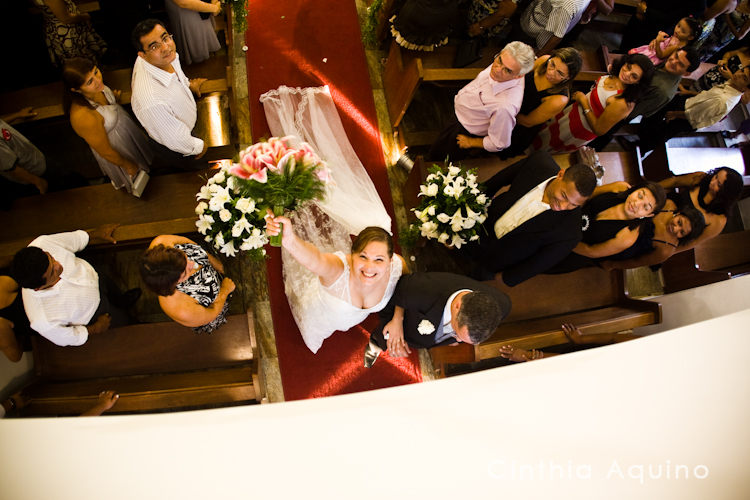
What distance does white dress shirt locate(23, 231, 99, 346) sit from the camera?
253 centimetres

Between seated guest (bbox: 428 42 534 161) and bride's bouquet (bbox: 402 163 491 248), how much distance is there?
0.51 metres

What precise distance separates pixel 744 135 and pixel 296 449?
6.65 meters

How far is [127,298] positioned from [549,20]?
5074 millimetres

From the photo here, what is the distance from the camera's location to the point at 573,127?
147 inches

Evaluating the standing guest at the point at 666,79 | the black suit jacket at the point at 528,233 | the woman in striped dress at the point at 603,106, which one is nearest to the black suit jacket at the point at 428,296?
the black suit jacket at the point at 528,233

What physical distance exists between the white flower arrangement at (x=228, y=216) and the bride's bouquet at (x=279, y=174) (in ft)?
0.82

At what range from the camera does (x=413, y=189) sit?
3912 millimetres

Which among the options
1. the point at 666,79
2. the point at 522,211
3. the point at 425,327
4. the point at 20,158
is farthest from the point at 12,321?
the point at 666,79

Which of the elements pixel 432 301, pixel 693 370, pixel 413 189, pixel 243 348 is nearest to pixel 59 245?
pixel 243 348

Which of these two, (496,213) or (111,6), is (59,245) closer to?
(111,6)

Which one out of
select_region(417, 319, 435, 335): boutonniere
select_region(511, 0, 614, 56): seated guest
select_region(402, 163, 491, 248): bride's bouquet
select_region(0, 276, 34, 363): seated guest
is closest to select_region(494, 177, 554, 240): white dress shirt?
select_region(402, 163, 491, 248): bride's bouquet

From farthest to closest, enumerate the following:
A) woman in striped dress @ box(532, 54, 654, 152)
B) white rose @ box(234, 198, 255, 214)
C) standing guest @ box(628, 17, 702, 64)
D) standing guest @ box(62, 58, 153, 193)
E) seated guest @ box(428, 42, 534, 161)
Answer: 1. standing guest @ box(628, 17, 702, 64)
2. woman in striped dress @ box(532, 54, 654, 152)
3. seated guest @ box(428, 42, 534, 161)
4. standing guest @ box(62, 58, 153, 193)
5. white rose @ box(234, 198, 255, 214)

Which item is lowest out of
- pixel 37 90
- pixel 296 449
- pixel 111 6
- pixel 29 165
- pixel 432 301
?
pixel 432 301

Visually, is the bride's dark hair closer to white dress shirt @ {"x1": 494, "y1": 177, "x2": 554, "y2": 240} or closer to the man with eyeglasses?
white dress shirt @ {"x1": 494, "y1": 177, "x2": 554, "y2": 240}
